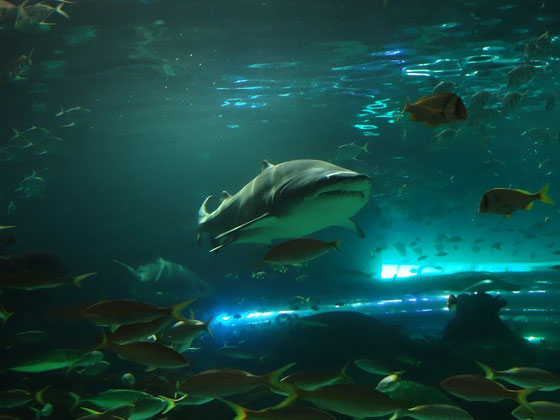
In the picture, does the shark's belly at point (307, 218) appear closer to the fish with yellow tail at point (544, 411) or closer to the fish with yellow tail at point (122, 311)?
the fish with yellow tail at point (122, 311)

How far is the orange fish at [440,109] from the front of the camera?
4.38 meters

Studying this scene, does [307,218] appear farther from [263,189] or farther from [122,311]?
[122,311]

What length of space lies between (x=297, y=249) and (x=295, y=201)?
1099mm

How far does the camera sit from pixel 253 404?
7426 millimetres

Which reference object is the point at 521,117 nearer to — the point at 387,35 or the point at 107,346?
the point at 387,35

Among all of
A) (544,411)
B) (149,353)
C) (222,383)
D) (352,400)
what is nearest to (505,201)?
(544,411)

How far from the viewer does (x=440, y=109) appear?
446cm

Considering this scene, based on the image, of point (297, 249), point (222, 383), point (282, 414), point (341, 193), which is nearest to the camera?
point (282, 414)

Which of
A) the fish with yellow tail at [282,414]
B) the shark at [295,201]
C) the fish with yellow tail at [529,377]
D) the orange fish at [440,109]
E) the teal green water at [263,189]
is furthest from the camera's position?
the teal green water at [263,189]

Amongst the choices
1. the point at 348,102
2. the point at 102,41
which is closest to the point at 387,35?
the point at 348,102

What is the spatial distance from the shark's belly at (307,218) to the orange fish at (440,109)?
4.44ft

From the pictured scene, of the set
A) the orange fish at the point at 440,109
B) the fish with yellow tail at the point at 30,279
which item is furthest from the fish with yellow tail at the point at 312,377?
the orange fish at the point at 440,109

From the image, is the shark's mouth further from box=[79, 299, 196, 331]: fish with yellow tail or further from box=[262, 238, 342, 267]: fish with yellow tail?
box=[79, 299, 196, 331]: fish with yellow tail

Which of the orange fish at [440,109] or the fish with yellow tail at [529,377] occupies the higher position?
the orange fish at [440,109]
